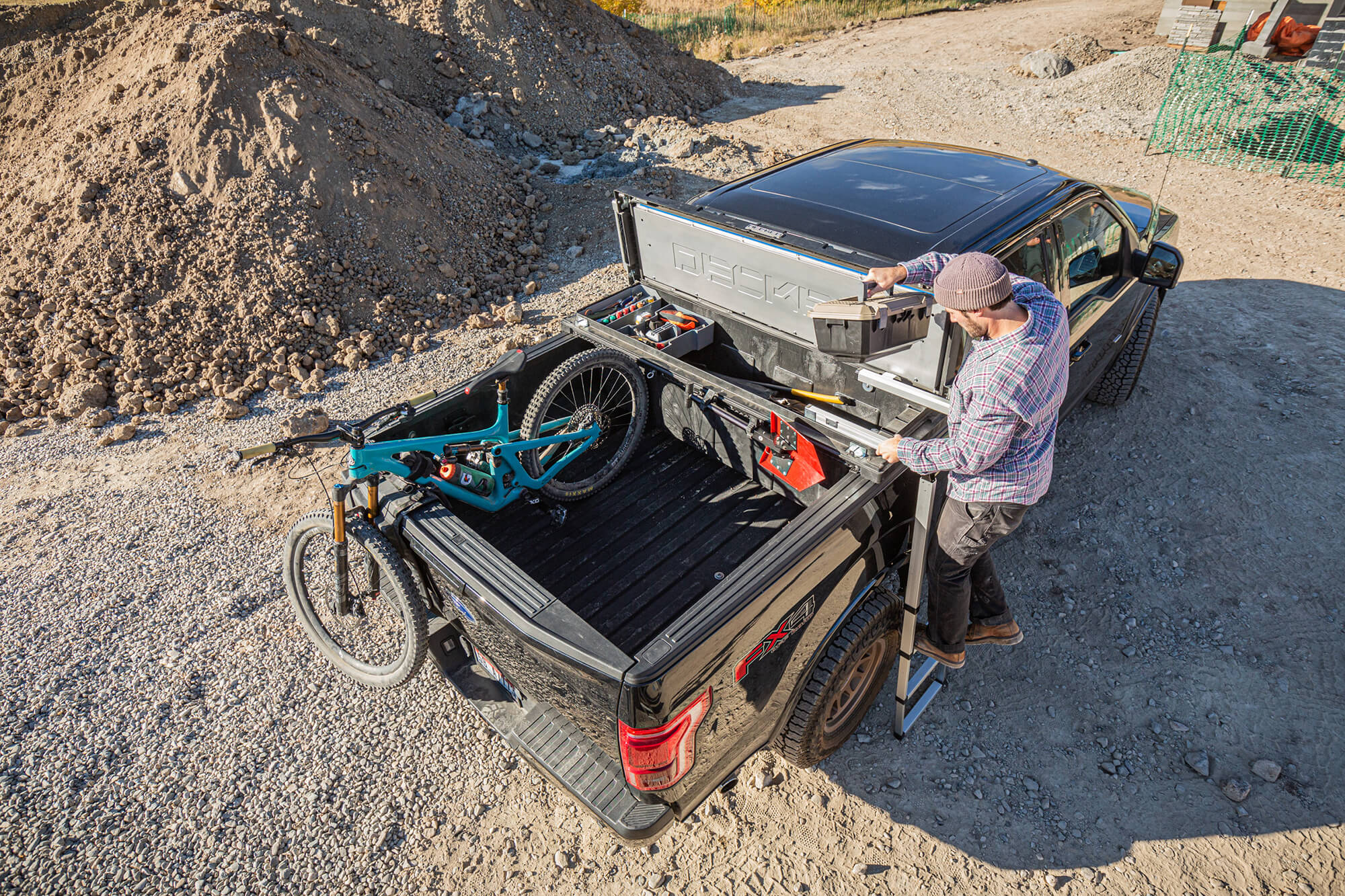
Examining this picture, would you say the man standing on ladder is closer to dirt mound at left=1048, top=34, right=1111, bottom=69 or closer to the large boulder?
the large boulder

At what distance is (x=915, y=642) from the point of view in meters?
3.62

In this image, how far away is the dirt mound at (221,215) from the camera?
269 inches

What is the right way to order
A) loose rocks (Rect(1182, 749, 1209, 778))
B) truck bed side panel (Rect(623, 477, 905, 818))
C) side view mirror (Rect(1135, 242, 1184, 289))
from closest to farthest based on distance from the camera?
truck bed side panel (Rect(623, 477, 905, 818)) < loose rocks (Rect(1182, 749, 1209, 778)) < side view mirror (Rect(1135, 242, 1184, 289))

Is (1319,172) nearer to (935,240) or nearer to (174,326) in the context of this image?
(935,240)

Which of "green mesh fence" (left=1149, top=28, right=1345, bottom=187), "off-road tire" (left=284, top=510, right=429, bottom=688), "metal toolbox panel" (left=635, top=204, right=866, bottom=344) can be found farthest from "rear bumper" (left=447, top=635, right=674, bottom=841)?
"green mesh fence" (left=1149, top=28, right=1345, bottom=187)

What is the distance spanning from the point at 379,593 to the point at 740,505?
184 centimetres

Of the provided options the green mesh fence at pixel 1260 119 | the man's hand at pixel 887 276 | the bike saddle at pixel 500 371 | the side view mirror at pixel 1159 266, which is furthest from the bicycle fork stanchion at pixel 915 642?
the green mesh fence at pixel 1260 119

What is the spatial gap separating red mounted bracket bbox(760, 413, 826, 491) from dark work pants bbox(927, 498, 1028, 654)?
2.04ft

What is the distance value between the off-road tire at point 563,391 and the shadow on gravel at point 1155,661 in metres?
1.90

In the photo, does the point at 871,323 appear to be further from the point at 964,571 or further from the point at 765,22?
the point at 765,22

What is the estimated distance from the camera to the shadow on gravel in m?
3.38

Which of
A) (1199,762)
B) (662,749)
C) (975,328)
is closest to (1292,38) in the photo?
(1199,762)

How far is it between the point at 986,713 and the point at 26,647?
18.4ft

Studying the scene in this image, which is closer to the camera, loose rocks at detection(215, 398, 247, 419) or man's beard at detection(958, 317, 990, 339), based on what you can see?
man's beard at detection(958, 317, 990, 339)
